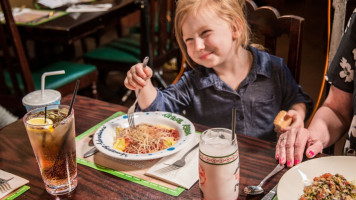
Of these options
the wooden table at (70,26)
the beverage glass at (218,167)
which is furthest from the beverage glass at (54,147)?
the wooden table at (70,26)

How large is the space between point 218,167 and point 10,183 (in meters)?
0.56

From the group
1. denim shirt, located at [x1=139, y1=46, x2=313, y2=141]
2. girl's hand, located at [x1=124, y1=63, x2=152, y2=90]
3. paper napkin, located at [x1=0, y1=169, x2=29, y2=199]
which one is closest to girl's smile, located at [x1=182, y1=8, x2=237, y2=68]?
denim shirt, located at [x1=139, y1=46, x2=313, y2=141]

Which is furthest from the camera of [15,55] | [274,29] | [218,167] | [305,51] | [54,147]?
[15,55]

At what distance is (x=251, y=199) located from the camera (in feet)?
3.10

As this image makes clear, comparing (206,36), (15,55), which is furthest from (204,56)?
(15,55)

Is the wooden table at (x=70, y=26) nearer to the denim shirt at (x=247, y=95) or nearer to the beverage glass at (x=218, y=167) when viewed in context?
the denim shirt at (x=247, y=95)

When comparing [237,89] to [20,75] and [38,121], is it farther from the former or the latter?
[20,75]

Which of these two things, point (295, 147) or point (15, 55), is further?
point (15, 55)

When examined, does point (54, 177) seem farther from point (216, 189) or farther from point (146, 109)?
point (146, 109)

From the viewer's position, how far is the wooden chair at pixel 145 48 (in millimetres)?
2941

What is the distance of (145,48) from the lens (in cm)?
304

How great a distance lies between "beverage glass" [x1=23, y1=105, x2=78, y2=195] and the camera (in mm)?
949

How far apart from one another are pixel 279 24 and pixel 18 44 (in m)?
1.69

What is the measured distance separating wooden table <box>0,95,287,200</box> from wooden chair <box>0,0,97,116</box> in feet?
4.23
